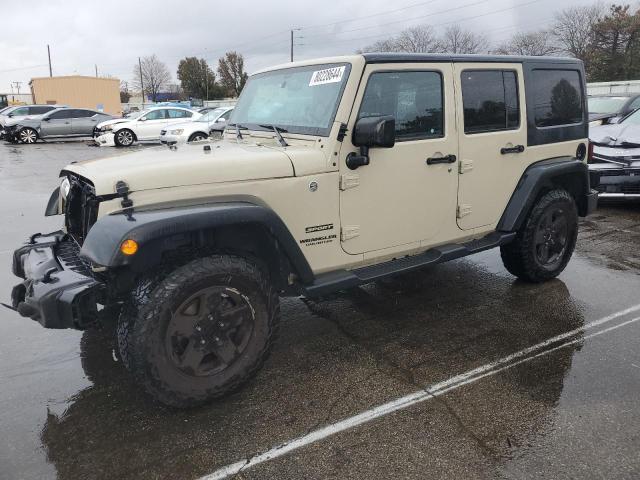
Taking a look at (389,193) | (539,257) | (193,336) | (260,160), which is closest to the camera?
(193,336)

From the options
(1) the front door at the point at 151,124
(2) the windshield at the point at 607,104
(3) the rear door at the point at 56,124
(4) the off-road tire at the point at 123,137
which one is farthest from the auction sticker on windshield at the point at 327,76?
(3) the rear door at the point at 56,124

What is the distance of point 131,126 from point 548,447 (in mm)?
19440

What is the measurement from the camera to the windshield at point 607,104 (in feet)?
36.1

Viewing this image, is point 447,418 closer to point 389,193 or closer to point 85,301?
point 389,193

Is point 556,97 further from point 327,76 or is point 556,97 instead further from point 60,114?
point 60,114

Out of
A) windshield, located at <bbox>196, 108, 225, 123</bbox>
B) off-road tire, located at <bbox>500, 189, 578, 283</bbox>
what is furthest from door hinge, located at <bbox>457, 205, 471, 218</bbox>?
windshield, located at <bbox>196, 108, 225, 123</bbox>

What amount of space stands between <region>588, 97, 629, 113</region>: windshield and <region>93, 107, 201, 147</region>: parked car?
13.0m

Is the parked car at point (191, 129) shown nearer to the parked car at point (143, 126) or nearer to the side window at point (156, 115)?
the parked car at point (143, 126)

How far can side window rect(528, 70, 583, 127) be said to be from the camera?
14.7ft

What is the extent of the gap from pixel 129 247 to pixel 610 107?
11.6m

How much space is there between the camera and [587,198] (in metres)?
4.96

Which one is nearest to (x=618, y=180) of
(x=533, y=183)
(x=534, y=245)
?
(x=534, y=245)

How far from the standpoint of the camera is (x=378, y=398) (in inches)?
122

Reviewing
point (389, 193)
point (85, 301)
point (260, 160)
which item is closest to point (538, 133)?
point (389, 193)
